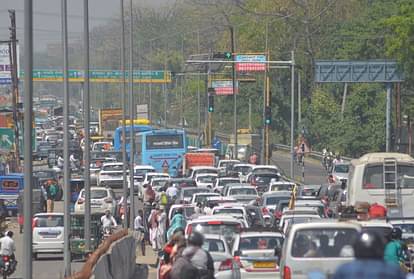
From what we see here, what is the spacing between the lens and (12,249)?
3130cm

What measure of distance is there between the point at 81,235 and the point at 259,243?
1420 cm

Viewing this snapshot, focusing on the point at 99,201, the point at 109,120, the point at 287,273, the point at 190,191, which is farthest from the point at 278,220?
the point at 109,120

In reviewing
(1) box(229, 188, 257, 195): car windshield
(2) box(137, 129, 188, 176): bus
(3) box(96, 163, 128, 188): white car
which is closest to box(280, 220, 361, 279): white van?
(1) box(229, 188, 257, 195): car windshield

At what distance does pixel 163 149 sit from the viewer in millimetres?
76938

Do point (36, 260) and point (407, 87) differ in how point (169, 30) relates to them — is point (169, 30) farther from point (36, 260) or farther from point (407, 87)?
point (36, 260)

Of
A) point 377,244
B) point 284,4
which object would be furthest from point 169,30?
point 377,244

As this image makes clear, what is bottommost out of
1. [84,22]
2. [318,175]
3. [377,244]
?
[318,175]

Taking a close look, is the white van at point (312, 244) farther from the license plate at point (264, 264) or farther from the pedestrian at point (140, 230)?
the pedestrian at point (140, 230)

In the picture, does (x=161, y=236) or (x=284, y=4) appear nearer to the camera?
(x=161, y=236)

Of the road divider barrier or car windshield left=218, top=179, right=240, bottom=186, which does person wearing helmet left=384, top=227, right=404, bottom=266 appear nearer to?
the road divider barrier

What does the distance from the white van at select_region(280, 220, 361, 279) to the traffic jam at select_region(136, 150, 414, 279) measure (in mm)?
14

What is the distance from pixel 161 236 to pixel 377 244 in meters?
27.5

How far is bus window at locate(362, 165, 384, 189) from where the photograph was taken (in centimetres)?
3679

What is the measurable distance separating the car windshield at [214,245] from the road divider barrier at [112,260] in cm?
183
